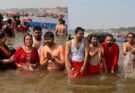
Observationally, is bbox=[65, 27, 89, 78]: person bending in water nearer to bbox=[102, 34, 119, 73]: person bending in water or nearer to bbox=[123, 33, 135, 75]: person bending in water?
bbox=[102, 34, 119, 73]: person bending in water

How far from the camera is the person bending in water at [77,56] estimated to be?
273 inches

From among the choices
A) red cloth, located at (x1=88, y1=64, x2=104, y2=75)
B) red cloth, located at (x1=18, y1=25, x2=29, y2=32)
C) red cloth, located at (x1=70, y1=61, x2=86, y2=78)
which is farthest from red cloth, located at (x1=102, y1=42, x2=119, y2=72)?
red cloth, located at (x1=18, y1=25, x2=29, y2=32)

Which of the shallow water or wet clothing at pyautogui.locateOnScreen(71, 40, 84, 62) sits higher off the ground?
wet clothing at pyautogui.locateOnScreen(71, 40, 84, 62)

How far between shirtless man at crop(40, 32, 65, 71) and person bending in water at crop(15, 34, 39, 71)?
16 centimetres

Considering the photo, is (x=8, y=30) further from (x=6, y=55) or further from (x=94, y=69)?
(x=94, y=69)

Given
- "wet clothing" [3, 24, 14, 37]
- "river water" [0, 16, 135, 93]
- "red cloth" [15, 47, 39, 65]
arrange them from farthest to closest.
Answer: "wet clothing" [3, 24, 14, 37] < "red cloth" [15, 47, 39, 65] < "river water" [0, 16, 135, 93]

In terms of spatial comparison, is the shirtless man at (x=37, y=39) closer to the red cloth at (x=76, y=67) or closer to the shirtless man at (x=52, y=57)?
the shirtless man at (x=52, y=57)

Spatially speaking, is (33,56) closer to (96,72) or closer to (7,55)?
(7,55)

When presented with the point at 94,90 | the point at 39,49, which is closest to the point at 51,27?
the point at 39,49

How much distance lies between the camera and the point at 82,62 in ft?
23.0

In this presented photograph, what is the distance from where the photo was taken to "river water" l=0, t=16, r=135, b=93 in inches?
239

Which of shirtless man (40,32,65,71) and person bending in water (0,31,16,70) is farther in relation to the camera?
person bending in water (0,31,16,70)

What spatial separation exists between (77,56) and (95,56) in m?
0.42

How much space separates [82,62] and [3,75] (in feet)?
5.83
